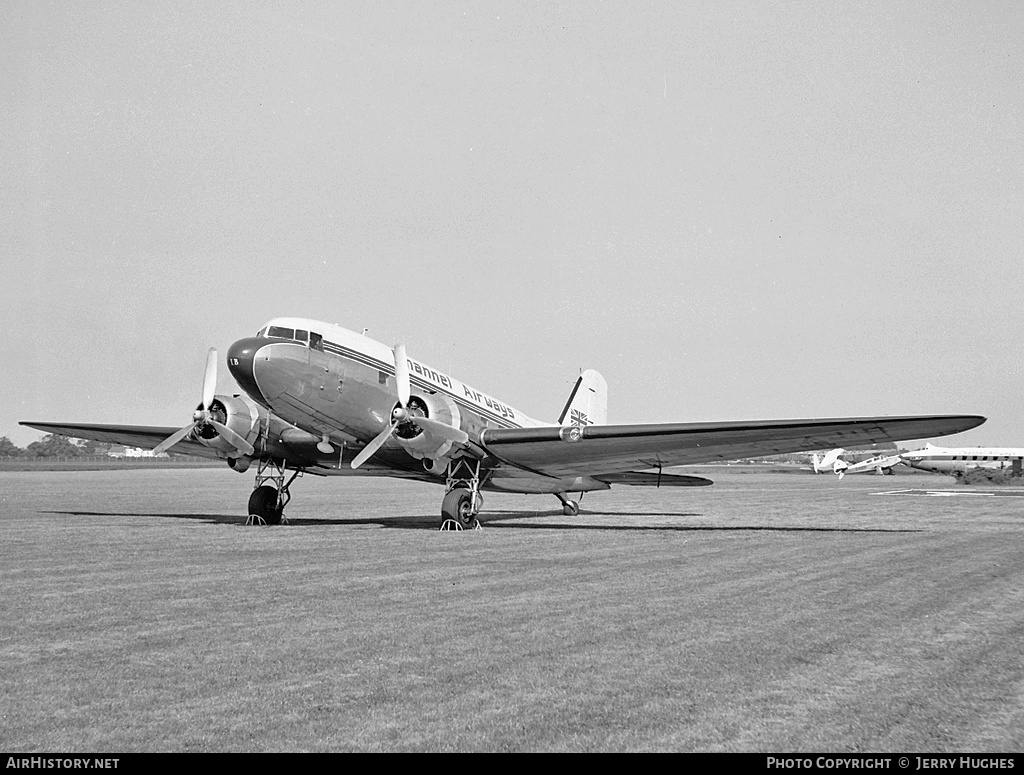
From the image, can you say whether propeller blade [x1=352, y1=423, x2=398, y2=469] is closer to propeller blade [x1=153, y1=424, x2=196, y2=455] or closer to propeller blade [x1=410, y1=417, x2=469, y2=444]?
propeller blade [x1=410, y1=417, x2=469, y2=444]

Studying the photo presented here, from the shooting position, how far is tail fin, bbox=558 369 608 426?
30.5 meters

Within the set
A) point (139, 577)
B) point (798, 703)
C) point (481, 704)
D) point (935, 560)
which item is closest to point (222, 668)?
point (481, 704)

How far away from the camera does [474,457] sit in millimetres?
22516

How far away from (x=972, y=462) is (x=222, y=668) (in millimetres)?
80543

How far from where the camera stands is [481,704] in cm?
573

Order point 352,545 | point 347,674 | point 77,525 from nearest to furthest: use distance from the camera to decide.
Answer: point 347,674 < point 352,545 < point 77,525

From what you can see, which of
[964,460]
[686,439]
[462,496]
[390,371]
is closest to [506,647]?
[462,496]

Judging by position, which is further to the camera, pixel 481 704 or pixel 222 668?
pixel 222 668

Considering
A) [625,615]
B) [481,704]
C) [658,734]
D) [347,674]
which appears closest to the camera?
[658,734]

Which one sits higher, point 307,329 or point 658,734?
point 307,329

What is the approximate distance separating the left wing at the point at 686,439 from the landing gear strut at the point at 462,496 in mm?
746

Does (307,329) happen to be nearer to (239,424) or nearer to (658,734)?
(239,424)

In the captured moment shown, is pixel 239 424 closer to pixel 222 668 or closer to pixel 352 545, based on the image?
pixel 352 545

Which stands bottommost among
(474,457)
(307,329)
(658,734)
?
(658,734)
